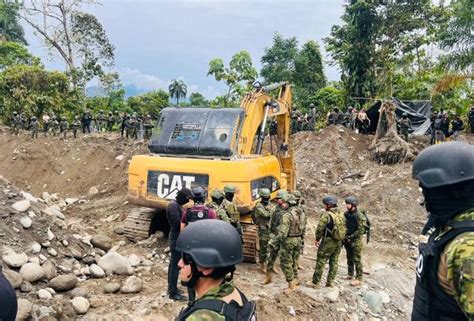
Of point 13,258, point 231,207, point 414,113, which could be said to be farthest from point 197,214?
point 414,113

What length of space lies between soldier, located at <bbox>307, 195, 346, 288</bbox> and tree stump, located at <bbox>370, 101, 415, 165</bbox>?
31.8 ft

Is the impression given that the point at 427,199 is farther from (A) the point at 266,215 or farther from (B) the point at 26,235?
(B) the point at 26,235

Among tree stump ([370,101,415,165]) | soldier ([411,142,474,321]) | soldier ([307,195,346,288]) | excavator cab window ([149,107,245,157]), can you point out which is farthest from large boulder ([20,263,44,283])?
tree stump ([370,101,415,165])

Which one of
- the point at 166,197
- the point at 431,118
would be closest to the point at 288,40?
the point at 431,118

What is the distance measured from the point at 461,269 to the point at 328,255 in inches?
200

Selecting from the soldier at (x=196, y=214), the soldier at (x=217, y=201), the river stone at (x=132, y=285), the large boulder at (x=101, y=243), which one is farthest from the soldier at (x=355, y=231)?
the large boulder at (x=101, y=243)

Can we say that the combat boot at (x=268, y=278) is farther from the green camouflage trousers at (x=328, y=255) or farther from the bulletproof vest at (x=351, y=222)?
the bulletproof vest at (x=351, y=222)

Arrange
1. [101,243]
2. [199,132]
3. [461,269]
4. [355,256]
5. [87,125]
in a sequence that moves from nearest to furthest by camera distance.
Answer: [461,269]
[355,256]
[101,243]
[199,132]
[87,125]

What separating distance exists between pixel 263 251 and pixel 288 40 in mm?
26994

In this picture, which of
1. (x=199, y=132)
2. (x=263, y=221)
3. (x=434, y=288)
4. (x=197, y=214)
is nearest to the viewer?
(x=434, y=288)

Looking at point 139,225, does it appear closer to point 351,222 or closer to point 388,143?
point 351,222

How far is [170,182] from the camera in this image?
789 centimetres

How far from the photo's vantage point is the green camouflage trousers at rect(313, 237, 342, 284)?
695 cm

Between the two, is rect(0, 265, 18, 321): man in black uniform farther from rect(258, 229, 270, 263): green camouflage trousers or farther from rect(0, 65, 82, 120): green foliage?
rect(0, 65, 82, 120): green foliage
